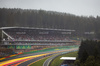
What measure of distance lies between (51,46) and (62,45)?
14.4ft

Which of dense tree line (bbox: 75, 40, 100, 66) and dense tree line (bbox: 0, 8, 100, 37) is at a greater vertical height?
dense tree line (bbox: 0, 8, 100, 37)

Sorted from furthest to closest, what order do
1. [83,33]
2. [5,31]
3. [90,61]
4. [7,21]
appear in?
1. [7,21]
2. [83,33]
3. [5,31]
4. [90,61]

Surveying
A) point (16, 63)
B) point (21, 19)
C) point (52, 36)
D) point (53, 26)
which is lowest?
point (16, 63)

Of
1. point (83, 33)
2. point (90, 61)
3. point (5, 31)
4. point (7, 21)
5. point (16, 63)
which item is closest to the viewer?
point (90, 61)

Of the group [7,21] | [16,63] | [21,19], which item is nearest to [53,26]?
[21,19]

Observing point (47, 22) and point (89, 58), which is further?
point (47, 22)

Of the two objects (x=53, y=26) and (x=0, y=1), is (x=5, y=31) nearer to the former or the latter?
(x=0, y=1)

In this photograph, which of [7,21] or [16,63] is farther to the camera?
[7,21]

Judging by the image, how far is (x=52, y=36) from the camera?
59625 millimetres

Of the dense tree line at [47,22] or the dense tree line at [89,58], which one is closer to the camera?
the dense tree line at [89,58]

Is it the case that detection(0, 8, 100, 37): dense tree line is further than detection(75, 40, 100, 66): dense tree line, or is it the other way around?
detection(0, 8, 100, 37): dense tree line

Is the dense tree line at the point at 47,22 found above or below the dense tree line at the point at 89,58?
above

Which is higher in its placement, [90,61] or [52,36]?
[52,36]

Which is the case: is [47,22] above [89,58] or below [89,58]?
above
